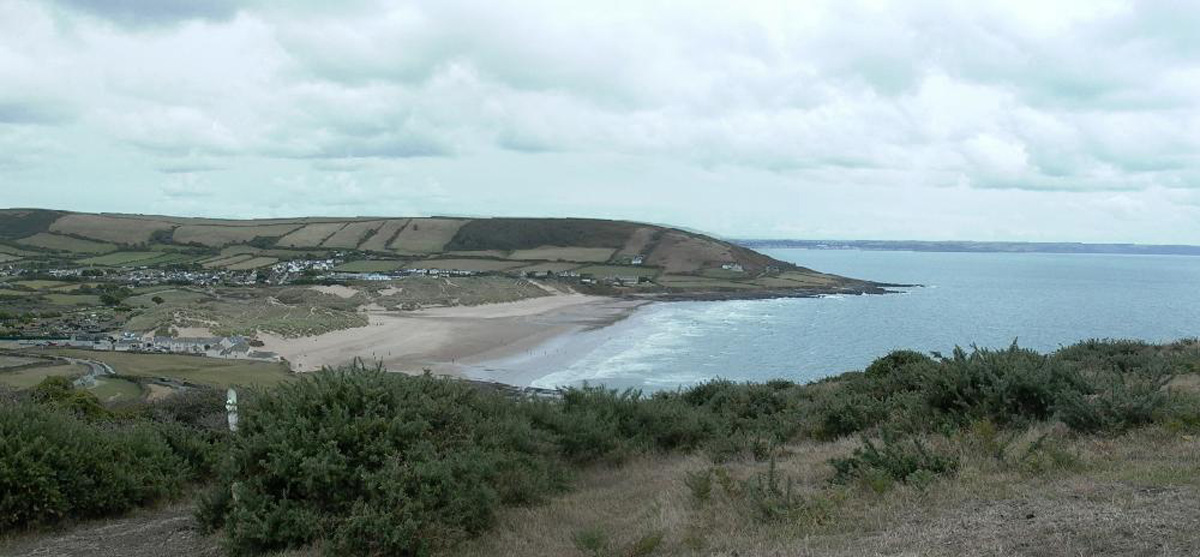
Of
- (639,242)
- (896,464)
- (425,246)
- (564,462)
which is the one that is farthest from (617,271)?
(896,464)

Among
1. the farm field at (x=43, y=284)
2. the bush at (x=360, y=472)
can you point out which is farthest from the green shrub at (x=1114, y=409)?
the farm field at (x=43, y=284)

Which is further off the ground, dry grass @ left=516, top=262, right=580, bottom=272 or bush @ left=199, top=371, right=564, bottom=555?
bush @ left=199, top=371, right=564, bottom=555

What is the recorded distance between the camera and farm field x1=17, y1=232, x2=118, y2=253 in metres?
129

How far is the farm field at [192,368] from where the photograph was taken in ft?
122

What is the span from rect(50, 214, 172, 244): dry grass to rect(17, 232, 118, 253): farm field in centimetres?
282

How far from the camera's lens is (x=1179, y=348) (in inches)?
890

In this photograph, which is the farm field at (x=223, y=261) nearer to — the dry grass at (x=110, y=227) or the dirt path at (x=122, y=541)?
the dry grass at (x=110, y=227)

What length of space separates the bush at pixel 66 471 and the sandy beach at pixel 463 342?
21.6 m

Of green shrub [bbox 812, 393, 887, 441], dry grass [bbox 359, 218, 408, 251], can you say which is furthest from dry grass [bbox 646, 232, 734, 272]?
green shrub [bbox 812, 393, 887, 441]

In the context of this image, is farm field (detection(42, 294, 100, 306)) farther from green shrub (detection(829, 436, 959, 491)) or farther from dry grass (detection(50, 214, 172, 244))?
green shrub (detection(829, 436, 959, 491))

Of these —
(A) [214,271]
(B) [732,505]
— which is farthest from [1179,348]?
(A) [214,271]

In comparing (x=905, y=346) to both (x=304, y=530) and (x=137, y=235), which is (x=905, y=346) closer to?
(x=304, y=530)

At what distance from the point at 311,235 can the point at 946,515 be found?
15134cm

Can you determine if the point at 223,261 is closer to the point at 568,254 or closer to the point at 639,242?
the point at 568,254
